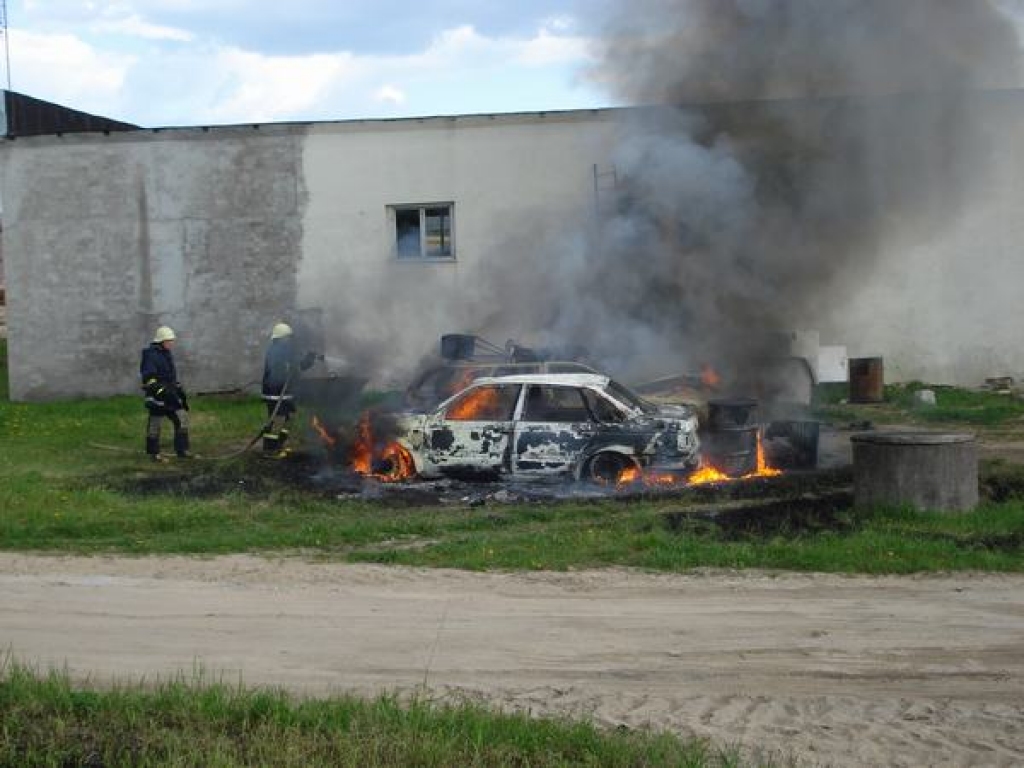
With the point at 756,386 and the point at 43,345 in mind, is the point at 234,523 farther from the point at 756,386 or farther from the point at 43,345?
the point at 43,345

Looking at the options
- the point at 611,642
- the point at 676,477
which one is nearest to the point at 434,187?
the point at 676,477

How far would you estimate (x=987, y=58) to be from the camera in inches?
642

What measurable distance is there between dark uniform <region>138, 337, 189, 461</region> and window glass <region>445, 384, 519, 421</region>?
4.35m

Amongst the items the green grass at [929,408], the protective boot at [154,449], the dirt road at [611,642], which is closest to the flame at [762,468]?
the dirt road at [611,642]

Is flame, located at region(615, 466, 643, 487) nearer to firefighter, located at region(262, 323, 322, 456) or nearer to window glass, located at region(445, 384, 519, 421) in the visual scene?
window glass, located at region(445, 384, 519, 421)

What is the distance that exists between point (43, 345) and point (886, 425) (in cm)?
1549

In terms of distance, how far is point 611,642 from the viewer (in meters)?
6.54

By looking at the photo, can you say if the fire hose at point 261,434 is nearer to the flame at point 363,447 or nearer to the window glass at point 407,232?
the flame at point 363,447

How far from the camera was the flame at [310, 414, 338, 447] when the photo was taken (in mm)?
13656

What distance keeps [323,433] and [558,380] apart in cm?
349

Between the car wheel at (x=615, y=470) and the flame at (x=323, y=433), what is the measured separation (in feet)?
11.5

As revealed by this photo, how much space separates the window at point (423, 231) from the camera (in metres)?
21.1

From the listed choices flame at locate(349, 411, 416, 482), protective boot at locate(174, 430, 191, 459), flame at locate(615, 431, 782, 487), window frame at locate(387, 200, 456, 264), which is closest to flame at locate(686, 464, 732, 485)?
flame at locate(615, 431, 782, 487)

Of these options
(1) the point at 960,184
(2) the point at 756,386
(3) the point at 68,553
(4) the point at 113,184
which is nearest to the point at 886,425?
(2) the point at 756,386
